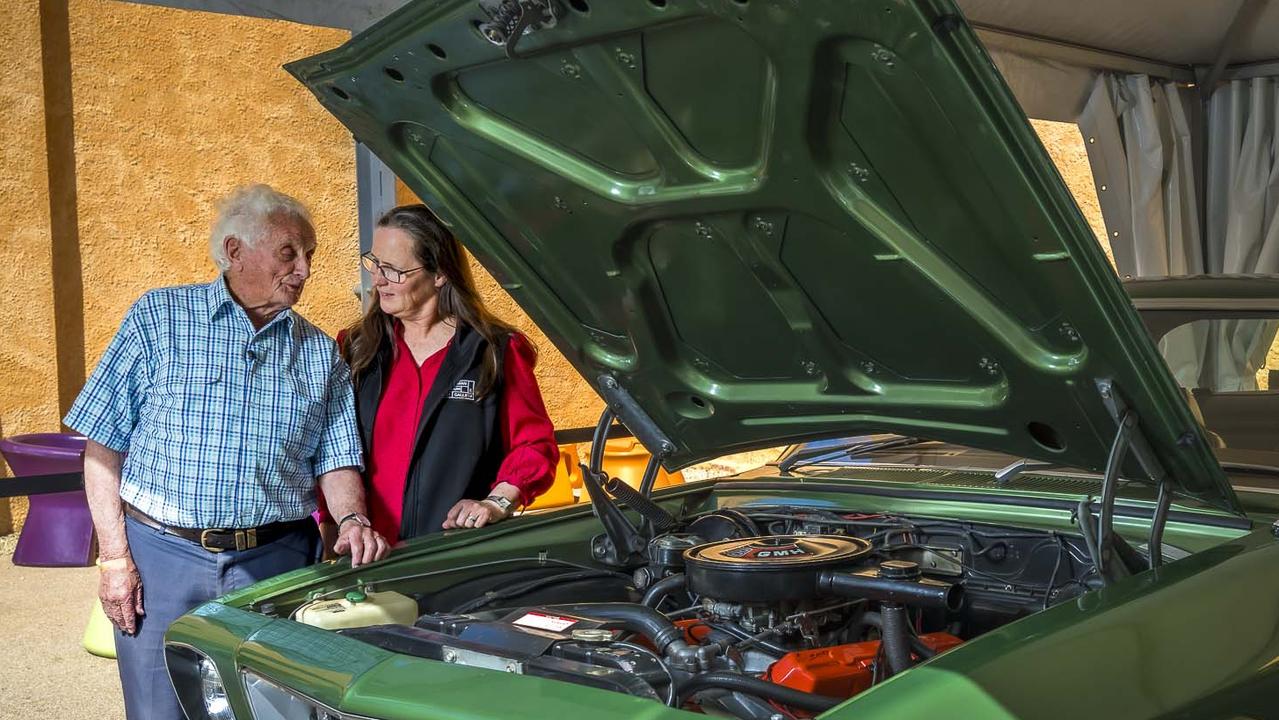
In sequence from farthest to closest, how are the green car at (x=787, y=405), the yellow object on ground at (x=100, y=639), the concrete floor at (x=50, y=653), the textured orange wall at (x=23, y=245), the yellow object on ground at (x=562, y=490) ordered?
the yellow object on ground at (x=562, y=490), the textured orange wall at (x=23, y=245), the concrete floor at (x=50, y=653), the yellow object on ground at (x=100, y=639), the green car at (x=787, y=405)

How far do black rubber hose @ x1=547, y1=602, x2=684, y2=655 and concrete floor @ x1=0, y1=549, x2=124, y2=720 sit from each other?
2.83m

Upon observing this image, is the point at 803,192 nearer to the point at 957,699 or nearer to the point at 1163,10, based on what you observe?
the point at 957,699

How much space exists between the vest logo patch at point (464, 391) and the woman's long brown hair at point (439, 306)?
0.01m

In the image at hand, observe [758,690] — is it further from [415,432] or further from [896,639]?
[415,432]

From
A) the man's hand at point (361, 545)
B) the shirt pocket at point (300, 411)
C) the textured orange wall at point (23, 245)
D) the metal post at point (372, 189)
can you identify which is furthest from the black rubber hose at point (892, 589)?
the textured orange wall at point (23, 245)

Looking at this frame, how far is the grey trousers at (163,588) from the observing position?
2633 millimetres

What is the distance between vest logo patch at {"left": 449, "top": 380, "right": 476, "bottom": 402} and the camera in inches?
117

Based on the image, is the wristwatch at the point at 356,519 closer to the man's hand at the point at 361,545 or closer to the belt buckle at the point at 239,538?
the man's hand at the point at 361,545

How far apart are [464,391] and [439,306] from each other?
0.80 feet

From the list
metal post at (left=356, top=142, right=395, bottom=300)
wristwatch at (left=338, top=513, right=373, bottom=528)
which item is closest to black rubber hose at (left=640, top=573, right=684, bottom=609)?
wristwatch at (left=338, top=513, right=373, bottom=528)

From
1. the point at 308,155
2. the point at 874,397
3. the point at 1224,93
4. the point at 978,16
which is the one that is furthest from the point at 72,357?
the point at 1224,93

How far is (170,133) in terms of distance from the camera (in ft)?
22.9

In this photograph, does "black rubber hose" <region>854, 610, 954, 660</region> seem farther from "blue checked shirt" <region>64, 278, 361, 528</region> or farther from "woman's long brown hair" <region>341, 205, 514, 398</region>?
"blue checked shirt" <region>64, 278, 361, 528</region>

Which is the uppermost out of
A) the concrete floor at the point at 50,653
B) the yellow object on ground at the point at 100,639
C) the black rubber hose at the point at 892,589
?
the black rubber hose at the point at 892,589
